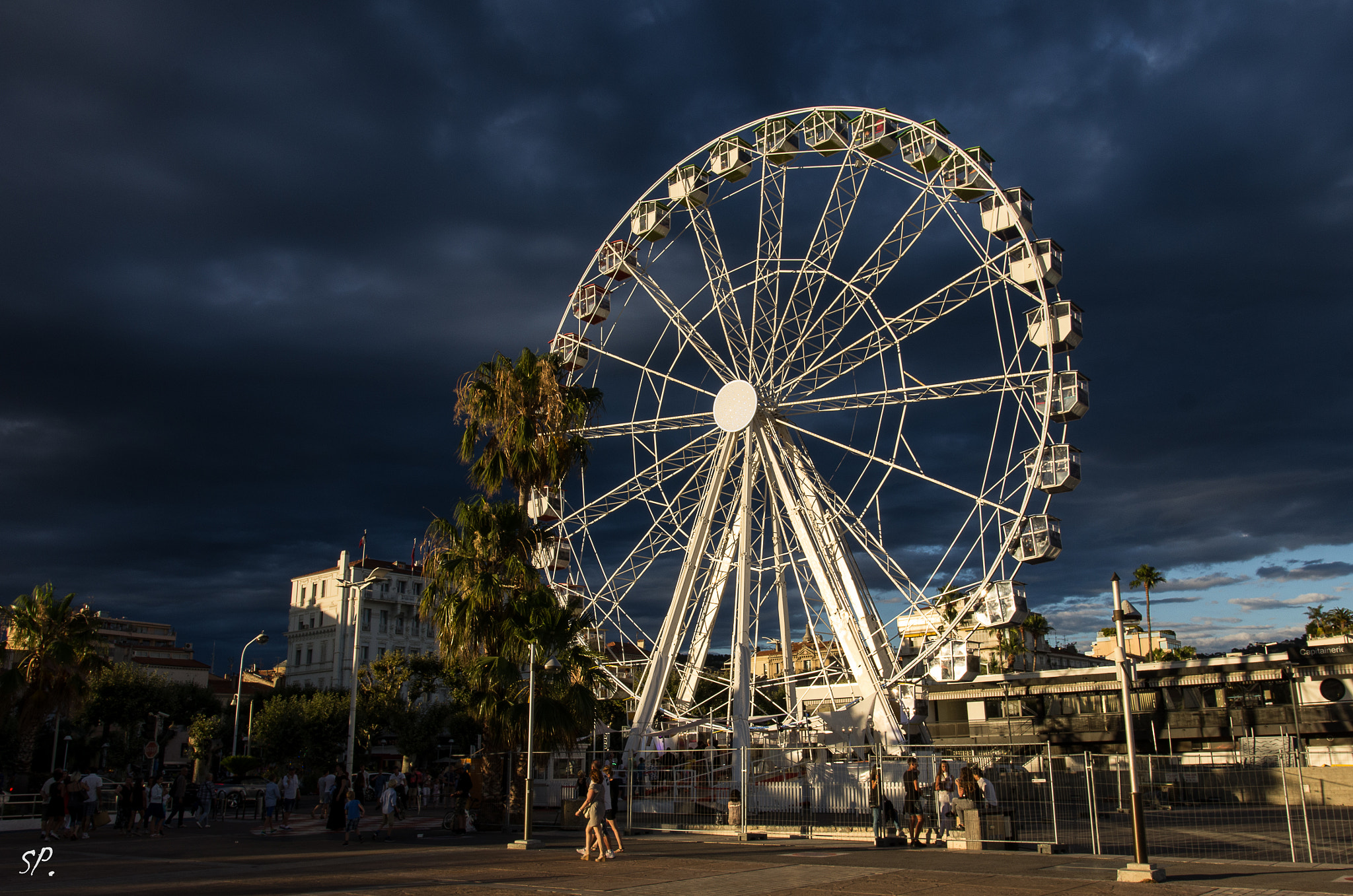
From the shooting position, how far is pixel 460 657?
75.9ft

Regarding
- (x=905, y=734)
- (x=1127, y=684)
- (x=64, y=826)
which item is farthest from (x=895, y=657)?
(x=64, y=826)

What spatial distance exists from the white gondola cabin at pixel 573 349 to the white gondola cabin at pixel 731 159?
7.13 meters

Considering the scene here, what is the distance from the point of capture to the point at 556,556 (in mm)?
31219

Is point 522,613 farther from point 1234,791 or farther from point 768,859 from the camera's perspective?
point 1234,791

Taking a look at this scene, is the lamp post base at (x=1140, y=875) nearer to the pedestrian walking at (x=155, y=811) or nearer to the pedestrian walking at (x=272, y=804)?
the pedestrian walking at (x=272, y=804)

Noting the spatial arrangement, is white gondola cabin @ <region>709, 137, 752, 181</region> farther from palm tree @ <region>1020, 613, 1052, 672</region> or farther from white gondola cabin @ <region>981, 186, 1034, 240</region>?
palm tree @ <region>1020, 613, 1052, 672</region>

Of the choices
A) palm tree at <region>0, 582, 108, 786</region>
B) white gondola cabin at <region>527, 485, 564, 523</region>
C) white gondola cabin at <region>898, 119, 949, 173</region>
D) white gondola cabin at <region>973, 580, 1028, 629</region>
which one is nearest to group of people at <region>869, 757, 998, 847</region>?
white gondola cabin at <region>973, 580, 1028, 629</region>

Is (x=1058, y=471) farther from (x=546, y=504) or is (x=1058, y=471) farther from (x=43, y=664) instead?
(x=43, y=664)

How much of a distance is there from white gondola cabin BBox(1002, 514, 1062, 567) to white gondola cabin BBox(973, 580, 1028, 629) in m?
0.74

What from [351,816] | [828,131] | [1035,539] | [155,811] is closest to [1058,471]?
[1035,539]

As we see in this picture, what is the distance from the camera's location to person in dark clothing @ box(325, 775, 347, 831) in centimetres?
2109

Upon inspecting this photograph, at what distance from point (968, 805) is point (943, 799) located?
0.90 metres

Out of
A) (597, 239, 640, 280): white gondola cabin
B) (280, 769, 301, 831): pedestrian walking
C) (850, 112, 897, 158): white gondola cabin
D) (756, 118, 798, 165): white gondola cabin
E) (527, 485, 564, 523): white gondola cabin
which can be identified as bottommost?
(280, 769, 301, 831): pedestrian walking

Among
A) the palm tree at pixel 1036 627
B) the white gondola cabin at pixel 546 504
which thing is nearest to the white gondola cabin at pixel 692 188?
the white gondola cabin at pixel 546 504
